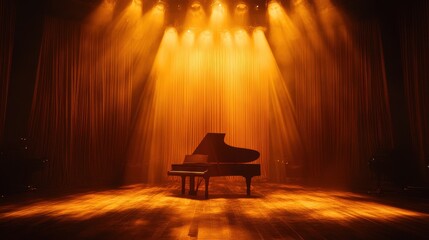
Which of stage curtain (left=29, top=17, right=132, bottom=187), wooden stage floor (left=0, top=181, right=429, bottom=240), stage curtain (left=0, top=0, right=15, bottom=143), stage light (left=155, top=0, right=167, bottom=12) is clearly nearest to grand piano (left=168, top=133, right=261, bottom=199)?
wooden stage floor (left=0, top=181, right=429, bottom=240)

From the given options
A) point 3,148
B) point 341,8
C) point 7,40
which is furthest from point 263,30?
point 3,148

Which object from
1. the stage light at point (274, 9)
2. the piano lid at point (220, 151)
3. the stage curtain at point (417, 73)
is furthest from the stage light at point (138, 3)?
the stage curtain at point (417, 73)

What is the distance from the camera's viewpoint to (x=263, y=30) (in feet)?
39.8

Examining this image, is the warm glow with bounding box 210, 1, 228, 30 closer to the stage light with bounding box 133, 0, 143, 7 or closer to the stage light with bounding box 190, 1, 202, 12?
the stage light with bounding box 190, 1, 202, 12

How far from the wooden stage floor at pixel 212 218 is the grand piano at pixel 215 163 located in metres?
0.57

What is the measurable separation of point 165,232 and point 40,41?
7085 millimetres

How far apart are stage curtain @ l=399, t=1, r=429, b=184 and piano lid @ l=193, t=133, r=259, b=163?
377 cm

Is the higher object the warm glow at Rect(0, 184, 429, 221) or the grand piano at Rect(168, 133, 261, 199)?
the grand piano at Rect(168, 133, 261, 199)

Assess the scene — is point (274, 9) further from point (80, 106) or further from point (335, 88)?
point (80, 106)

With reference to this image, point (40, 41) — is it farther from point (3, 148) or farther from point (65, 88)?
point (3, 148)

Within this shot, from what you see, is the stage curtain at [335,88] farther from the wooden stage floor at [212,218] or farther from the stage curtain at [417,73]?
the wooden stage floor at [212,218]

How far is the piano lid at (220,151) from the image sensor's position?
721cm

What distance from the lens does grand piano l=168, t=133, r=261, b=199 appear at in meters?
6.76

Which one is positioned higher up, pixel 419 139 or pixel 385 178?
pixel 419 139
